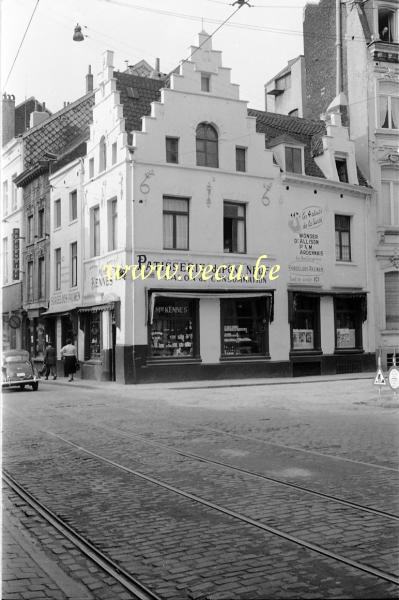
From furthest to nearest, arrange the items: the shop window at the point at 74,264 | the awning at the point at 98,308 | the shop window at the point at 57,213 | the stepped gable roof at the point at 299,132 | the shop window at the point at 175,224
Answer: the shop window at the point at 57,213 → the shop window at the point at 74,264 → the stepped gable roof at the point at 299,132 → the shop window at the point at 175,224 → the awning at the point at 98,308

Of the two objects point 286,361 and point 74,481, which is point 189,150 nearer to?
point 286,361

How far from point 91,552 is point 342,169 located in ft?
86.1

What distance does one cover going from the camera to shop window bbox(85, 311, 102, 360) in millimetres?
26766

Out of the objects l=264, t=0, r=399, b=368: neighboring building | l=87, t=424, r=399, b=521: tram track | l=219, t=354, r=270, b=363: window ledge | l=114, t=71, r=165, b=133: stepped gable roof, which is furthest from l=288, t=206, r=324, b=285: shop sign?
l=87, t=424, r=399, b=521: tram track

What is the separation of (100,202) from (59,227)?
5.58 metres

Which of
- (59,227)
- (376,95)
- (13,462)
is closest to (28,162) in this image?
(59,227)

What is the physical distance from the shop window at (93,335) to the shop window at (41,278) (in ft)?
21.3

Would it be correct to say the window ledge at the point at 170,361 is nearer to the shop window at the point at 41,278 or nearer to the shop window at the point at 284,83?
the shop window at the point at 41,278

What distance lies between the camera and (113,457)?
9.05 meters

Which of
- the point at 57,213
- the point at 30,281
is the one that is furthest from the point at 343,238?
the point at 30,281

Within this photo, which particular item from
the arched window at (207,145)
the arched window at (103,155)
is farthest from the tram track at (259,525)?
the arched window at (103,155)

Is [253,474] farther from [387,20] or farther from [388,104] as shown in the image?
[388,104]

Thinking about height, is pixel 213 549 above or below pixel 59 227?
below

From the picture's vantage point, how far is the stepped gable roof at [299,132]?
93.8 feet
